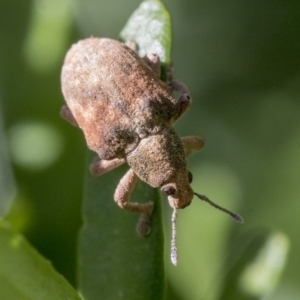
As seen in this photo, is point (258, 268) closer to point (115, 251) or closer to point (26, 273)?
point (115, 251)

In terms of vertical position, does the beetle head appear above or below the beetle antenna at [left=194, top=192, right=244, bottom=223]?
above

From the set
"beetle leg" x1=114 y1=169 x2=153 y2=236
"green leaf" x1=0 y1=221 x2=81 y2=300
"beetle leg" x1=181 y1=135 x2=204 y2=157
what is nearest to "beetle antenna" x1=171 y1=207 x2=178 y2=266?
"beetle leg" x1=114 y1=169 x2=153 y2=236

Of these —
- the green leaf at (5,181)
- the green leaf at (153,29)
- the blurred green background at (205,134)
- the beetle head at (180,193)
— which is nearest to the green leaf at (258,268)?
the blurred green background at (205,134)

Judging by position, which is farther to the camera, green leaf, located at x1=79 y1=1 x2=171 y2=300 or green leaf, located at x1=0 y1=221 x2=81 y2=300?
green leaf, located at x1=79 y1=1 x2=171 y2=300

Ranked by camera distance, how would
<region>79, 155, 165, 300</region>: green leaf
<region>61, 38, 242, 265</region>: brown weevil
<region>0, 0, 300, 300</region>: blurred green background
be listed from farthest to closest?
<region>61, 38, 242, 265</region>: brown weevil, <region>0, 0, 300, 300</region>: blurred green background, <region>79, 155, 165, 300</region>: green leaf

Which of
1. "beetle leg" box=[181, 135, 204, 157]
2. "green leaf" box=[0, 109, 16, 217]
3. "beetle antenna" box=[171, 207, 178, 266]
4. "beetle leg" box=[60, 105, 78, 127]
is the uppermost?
"beetle leg" box=[60, 105, 78, 127]

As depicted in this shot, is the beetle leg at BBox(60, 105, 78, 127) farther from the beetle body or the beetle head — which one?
the beetle head

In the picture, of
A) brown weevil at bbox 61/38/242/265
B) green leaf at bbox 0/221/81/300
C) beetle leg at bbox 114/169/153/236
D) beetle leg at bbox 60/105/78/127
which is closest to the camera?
green leaf at bbox 0/221/81/300

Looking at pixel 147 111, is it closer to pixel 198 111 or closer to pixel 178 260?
pixel 198 111
